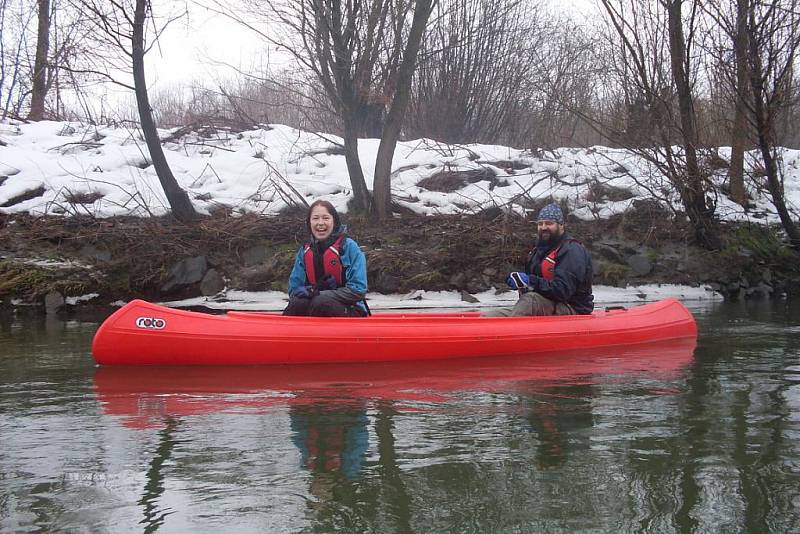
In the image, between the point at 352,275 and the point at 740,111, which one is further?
the point at 740,111

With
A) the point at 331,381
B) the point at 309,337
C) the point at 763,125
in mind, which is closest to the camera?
the point at 331,381

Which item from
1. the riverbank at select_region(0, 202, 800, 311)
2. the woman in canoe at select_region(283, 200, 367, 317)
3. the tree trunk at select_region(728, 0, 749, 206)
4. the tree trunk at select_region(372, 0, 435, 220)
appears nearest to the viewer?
the woman in canoe at select_region(283, 200, 367, 317)

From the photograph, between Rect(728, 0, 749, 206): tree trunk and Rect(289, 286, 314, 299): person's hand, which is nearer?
Rect(289, 286, 314, 299): person's hand

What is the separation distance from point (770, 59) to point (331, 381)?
8.23m

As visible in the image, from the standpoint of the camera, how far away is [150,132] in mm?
11102

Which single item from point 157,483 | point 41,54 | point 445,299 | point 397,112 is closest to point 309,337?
point 157,483

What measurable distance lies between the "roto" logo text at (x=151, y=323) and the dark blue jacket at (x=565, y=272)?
3.04m

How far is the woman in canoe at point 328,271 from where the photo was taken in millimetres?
5953

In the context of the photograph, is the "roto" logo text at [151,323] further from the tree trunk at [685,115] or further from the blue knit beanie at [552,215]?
the tree trunk at [685,115]

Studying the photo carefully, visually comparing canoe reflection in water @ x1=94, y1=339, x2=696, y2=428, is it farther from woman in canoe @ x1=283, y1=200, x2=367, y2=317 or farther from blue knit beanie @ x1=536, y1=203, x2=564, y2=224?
blue knit beanie @ x1=536, y1=203, x2=564, y2=224

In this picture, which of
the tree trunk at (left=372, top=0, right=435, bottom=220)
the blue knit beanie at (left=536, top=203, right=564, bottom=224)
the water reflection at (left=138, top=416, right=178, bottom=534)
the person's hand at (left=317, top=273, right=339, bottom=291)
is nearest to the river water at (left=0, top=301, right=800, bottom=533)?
the water reflection at (left=138, top=416, right=178, bottom=534)

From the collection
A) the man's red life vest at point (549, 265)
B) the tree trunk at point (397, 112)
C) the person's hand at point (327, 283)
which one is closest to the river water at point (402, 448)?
the person's hand at point (327, 283)

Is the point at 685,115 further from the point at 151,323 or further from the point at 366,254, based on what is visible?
the point at 151,323

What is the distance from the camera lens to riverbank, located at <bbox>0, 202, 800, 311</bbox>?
9930 mm
